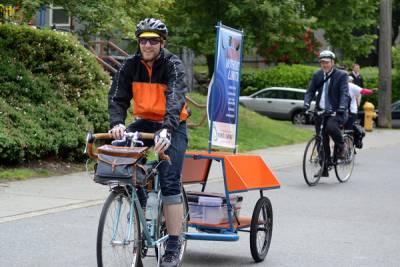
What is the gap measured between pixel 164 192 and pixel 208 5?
18880mm

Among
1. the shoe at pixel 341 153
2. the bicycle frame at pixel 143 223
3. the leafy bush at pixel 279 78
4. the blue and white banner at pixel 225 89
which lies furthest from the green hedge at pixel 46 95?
the leafy bush at pixel 279 78

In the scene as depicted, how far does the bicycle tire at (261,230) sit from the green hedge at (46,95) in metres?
5.67

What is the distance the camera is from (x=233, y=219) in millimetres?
7570

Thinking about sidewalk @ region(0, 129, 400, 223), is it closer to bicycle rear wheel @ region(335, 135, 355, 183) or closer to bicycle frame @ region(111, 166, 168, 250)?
bicycle rear wheel @ region(335, 135, 355, 183)

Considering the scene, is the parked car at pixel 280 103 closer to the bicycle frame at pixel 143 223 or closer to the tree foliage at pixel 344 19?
the tree foliage at pixel 344 19

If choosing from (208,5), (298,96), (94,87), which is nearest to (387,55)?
(298,96)

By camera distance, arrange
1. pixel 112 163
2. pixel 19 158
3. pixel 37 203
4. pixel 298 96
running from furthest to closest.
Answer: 1. pixel 298 96
2. pixel 19 158
3. pixel 37 203
4. pixel 112 163

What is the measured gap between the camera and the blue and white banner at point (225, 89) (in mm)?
8539

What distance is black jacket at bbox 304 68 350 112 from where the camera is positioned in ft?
44.5

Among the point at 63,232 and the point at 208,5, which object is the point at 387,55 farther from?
the point at 63,232

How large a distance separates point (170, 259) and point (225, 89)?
2627 millimetres

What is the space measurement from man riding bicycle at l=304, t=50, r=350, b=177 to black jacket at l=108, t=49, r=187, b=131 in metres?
7.08

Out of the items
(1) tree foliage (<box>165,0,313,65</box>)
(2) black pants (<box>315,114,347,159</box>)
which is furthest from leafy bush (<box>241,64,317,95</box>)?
(2) black pants (<box>315,114,347,159</box>)

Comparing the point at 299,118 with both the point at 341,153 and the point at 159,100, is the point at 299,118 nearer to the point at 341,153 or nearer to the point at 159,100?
the point at 341,153
